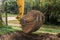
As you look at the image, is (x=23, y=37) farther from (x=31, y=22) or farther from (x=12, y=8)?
(x=12, y=8)

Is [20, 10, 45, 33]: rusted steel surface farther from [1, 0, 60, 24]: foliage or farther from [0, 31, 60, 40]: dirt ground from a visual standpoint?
[1, 0, 60, 24]: foliage

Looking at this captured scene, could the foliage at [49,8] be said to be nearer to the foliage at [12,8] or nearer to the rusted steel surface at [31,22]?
the foliage at [12,8]

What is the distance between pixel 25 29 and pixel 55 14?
5.85m

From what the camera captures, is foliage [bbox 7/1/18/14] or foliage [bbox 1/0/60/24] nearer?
foliage [bbox 1/0/60/24]

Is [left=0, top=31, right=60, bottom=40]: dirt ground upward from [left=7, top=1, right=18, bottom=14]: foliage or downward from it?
downward

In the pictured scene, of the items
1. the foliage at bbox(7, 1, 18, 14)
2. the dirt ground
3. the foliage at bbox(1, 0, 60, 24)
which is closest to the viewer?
the dirt ground

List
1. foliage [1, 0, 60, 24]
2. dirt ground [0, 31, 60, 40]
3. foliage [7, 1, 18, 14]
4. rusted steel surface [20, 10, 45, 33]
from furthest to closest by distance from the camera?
1. foliage [7, 1, 18, 14]
2. foliage [1, 0, 60, 24]
3. rusted steel surface [20, 10, 45, 33]
4. dirt ground [0, 31, 60, 40]

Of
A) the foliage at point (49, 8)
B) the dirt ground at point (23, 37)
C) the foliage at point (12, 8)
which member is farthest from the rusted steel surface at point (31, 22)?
the foliage at point (12, 8)

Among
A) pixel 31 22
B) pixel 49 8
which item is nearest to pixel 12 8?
pixel 49 8

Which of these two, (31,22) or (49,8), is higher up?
(49,8)

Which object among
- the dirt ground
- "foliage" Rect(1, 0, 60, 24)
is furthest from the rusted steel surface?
"foliage" Rect(1, 0, 60, 24)

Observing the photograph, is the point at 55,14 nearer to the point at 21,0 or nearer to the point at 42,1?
the point at 42,1

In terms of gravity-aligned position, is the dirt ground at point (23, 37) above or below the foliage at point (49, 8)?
below

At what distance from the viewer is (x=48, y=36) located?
779cm
